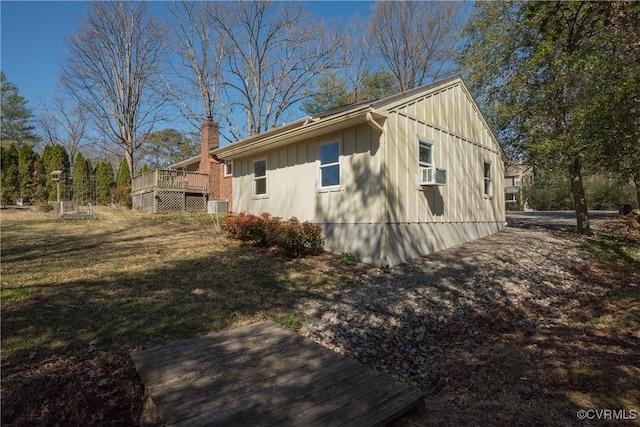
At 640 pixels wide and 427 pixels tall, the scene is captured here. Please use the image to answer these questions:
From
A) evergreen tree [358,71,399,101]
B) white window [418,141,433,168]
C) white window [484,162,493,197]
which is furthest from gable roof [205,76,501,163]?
evergreen tree [358,71,399,101]

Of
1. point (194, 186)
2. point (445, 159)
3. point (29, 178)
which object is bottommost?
point (445, 159)

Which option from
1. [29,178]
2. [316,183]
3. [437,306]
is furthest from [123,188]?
[437,306]

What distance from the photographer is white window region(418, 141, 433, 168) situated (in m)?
9.30

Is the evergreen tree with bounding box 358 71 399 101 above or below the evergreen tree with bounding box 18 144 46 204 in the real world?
above

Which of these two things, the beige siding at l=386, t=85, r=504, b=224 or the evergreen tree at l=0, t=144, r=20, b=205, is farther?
the evergreen tree at l=0, t=144, r=20, b=205

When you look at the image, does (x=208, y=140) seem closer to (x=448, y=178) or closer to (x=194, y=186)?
(x=194, y=186)

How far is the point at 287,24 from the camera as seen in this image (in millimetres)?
24594

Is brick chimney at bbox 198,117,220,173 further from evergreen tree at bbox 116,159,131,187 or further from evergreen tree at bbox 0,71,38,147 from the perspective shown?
evergreen tree at bbox 0,71,38,147

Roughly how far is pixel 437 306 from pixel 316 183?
501 centimetres

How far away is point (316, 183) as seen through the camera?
9.65 metres

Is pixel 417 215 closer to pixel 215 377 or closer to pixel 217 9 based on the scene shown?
pixel 215 377

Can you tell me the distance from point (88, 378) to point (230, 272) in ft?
12.4

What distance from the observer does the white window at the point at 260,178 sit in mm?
11828

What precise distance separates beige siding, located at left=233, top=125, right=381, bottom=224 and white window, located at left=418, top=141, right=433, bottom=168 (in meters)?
1.79
